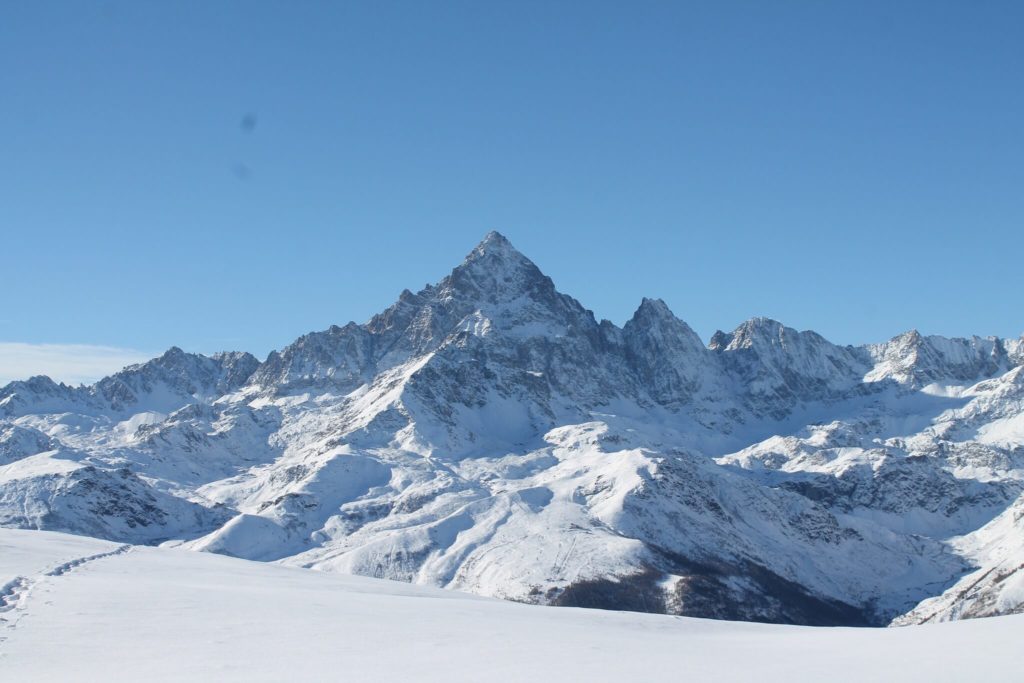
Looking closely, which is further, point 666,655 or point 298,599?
point 298,599

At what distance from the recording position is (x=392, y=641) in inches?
1695

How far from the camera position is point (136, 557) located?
274ft

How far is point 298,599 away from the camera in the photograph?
57562 mm

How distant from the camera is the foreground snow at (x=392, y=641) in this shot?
35.9 meters

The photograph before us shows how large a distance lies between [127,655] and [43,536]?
58.3m

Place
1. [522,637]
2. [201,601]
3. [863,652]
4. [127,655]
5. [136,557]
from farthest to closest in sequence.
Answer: [136,557] < [201,601] < [522,637] < [863,652] < [127,655]

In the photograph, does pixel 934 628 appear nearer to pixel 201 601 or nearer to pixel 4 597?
pixel 201 601

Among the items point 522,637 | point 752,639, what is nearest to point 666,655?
point 522,637

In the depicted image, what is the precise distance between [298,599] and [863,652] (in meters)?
30.6

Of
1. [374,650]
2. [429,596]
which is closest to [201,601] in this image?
[374,650]

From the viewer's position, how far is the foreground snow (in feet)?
118

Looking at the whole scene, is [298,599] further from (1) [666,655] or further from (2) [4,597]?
(1) [666,655]

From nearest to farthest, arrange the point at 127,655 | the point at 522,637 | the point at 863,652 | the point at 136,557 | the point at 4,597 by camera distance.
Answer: the point at 127,655 < the point at 863,652 < the point at 522,637 < the point at 4,597 < the point at 136,557

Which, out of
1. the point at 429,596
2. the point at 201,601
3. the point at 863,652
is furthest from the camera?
the point at 429,596
